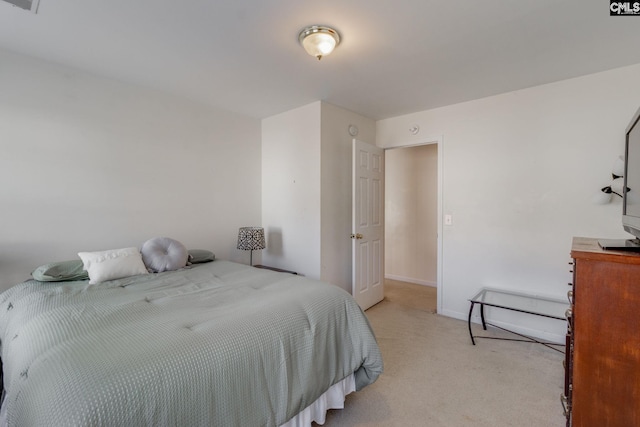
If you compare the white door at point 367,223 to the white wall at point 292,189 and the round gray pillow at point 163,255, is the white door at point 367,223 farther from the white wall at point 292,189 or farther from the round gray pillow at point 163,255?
the round gray pillow at point 163,255

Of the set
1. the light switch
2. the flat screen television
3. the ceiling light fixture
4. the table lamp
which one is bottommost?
the table lamp

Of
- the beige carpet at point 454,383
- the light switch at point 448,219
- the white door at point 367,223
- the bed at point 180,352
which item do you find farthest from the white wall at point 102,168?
the light switch at point 448,219

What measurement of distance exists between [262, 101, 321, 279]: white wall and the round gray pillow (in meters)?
1.19

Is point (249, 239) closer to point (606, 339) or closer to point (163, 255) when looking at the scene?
point (163, 255)

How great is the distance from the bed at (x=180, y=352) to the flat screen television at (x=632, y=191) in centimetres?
132

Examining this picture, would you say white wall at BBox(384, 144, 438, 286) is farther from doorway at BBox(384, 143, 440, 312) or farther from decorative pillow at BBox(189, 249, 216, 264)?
decorative pillow at BBox(189, 249, 216, 264)

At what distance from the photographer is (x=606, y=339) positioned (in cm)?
109

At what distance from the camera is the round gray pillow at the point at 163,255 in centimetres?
238

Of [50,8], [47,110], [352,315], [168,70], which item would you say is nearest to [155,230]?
[47,110]

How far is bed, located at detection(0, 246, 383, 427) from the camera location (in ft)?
3.04

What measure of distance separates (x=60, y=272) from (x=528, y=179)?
4.00m

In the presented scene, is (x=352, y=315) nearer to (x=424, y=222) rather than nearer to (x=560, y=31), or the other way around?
(x=560, y=31)
